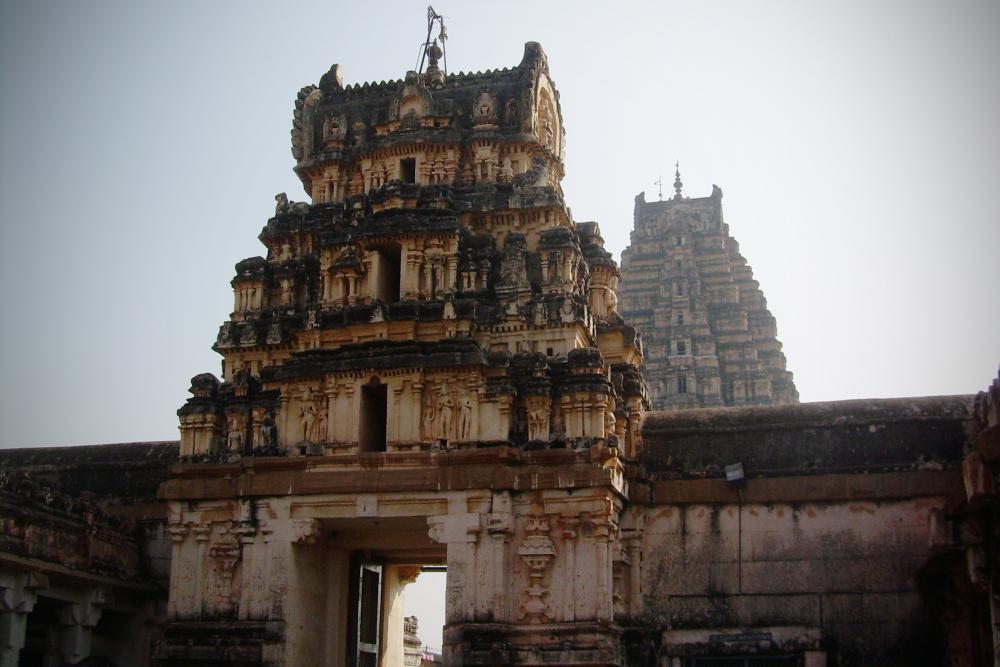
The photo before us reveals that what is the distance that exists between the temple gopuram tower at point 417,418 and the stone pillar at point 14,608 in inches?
103

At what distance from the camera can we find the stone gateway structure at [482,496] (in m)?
20.3

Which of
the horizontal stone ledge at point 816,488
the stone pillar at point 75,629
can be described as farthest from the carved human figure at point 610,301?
the stone pillar at point 75,629

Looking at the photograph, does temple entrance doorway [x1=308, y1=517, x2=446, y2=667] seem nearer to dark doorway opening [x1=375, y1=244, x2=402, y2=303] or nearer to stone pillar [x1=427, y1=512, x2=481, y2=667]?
stone pillar [x1=427, y1=512, x2=481, y2=667]

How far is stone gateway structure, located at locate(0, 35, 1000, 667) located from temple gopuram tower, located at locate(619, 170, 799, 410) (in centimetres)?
3022

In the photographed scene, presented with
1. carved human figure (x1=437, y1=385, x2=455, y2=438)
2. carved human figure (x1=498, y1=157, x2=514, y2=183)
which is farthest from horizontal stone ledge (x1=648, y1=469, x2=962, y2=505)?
carved human figure (x1=498, y1=157, x2=514, y2=183)

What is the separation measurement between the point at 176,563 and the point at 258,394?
3643 millimetres

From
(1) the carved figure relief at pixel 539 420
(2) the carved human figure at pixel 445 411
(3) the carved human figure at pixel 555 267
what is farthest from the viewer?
(3) the carved human figure at pixel 555 267

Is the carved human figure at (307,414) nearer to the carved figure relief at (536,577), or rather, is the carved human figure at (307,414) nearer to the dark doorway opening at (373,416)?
the dark doorway opening at (373,416)

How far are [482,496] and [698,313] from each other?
37.1 meters

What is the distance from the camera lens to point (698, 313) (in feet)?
184

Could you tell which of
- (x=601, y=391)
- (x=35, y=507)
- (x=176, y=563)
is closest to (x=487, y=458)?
(x=601, y=391)

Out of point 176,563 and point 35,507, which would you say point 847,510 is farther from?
point 35,507

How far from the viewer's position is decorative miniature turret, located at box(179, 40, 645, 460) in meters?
21.5

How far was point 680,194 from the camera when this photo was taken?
6109cm
